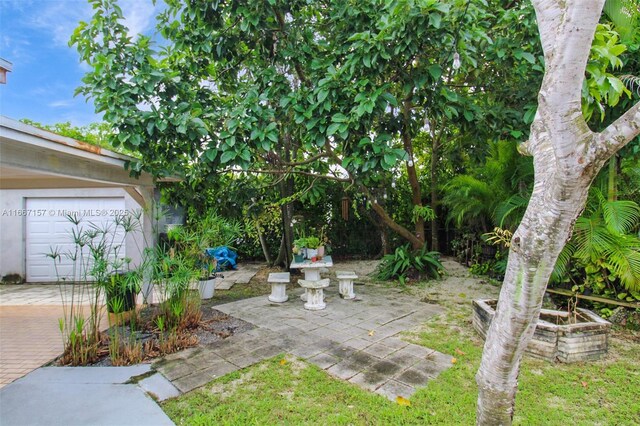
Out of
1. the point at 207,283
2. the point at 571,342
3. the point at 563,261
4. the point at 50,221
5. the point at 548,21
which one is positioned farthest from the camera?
the point at 50,221

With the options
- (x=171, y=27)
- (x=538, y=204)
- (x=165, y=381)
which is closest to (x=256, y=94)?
(x=171, y=27)

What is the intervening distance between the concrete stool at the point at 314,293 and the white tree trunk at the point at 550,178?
3263 mm

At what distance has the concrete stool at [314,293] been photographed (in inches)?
189

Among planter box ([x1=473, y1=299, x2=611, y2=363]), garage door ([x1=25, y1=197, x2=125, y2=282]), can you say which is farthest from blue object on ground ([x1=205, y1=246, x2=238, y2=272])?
planter box ([x1=473, y1=299, x2=611, y2=363])

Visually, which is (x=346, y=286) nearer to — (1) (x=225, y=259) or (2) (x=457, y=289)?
(2) (x=457, y=289)

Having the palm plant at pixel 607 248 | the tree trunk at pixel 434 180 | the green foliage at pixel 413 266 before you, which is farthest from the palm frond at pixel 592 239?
the tree trunk at pixel 434 180

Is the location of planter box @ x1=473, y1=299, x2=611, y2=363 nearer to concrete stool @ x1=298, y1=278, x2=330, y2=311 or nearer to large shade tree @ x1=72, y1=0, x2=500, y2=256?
large shade tree @ x1=72, y1=0, x2=500, y2=256

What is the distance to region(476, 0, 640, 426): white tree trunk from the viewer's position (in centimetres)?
130

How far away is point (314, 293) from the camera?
4.86 metres

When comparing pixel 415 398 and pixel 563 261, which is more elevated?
pixel 563 261

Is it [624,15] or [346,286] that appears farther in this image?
[346,286]

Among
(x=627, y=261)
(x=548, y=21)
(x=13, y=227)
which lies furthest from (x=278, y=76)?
(x=13, y=227)

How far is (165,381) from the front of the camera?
108 inches

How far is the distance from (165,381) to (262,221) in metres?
5.32
